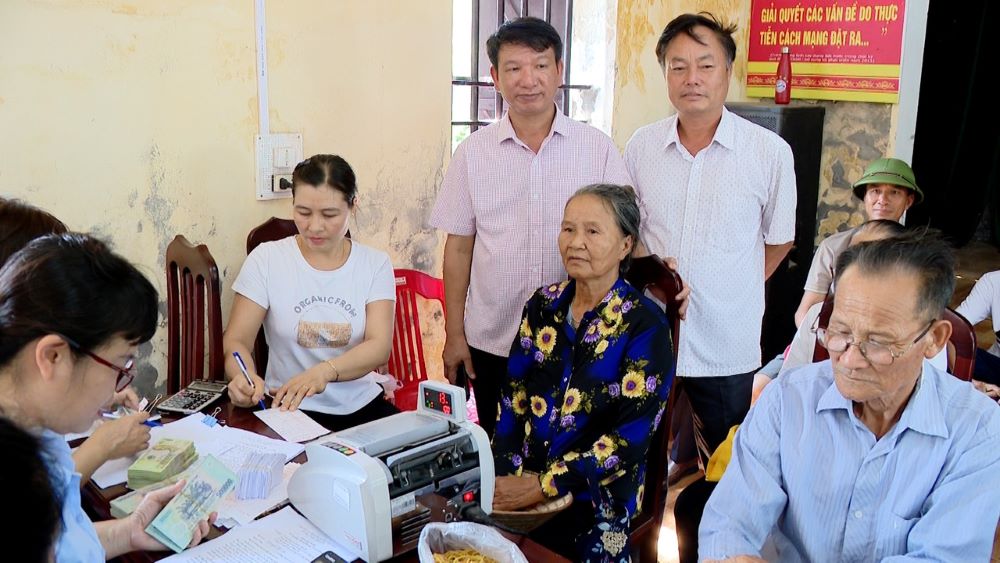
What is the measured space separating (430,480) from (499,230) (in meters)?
1.10

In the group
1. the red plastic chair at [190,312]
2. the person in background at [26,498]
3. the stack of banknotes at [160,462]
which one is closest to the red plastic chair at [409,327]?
the red plastic chair at [190,312]

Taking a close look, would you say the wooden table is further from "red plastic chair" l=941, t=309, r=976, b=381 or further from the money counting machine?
"red plastic chair" l=941, t=309, r=976, b=381

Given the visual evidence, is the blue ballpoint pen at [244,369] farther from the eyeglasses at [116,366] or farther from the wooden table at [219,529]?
the eyeglasses at [116,366]

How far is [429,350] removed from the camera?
144 inches

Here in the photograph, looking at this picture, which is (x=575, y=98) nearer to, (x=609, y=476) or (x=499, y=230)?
(x=499, y=230)

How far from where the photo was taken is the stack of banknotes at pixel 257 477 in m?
1.65

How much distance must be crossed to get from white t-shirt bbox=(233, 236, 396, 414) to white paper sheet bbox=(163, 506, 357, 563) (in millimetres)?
835

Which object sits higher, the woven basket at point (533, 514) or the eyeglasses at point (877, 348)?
the eyeglasses at point (877, 348)

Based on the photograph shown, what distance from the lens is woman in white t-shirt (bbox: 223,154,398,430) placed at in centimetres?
238

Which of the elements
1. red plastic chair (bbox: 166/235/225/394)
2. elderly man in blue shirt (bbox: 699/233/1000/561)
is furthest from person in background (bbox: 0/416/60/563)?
red plastic chair (bbox: 166/235/225/394)

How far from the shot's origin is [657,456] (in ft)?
7.03

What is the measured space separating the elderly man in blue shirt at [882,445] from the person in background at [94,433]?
121 cm

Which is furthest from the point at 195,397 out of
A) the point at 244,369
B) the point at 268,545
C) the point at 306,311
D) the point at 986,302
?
the point at 986,302

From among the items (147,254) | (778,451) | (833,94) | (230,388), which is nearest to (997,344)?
(833,94)
